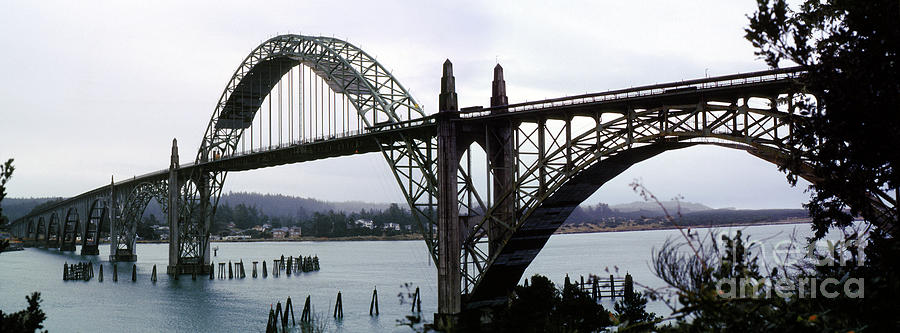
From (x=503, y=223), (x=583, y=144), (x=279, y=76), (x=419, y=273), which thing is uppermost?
(x=279, y=76)

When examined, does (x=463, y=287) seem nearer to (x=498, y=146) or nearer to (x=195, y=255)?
(x=498, y=146)

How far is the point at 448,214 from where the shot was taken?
87.9 ft

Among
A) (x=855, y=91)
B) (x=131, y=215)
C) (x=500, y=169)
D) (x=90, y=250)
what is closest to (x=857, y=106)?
(x=855, y=91)

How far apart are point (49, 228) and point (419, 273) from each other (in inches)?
3990

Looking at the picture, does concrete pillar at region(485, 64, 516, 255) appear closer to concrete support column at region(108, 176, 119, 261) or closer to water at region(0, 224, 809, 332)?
water at region(0, 224, 809, 332)

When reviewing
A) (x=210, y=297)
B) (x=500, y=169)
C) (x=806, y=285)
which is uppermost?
(x=500, y=169)

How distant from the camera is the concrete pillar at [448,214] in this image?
26531 millimetres

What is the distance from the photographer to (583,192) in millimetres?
25719

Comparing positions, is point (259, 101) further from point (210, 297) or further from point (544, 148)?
point (544, 148)

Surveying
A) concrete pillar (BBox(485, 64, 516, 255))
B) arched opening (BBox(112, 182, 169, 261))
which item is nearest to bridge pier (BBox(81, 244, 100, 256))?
arched opening (BBox(112, 182, 169, 261))

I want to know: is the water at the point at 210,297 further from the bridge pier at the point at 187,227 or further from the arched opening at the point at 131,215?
the arched opening at the point at 131,215

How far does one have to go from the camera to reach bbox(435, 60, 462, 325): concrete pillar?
26.5 m

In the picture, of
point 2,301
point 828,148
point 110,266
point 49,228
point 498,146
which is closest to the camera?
point 828,148

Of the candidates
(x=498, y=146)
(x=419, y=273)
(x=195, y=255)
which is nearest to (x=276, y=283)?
(x=195, y=255)
